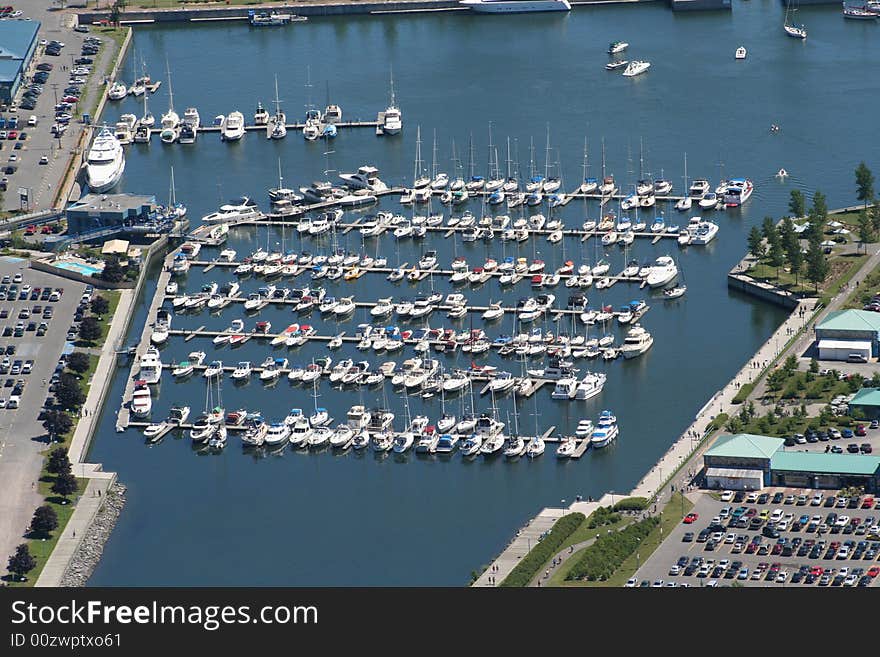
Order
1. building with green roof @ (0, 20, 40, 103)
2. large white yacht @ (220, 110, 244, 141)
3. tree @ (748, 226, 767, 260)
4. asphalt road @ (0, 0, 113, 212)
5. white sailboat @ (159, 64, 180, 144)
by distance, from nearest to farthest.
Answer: tree @ (748, 226, 767, 260) < asphalt road @ (0, 0, 113, 212) < white sailboat @ (159, 64, 180, 144) < large white yacht @ (220, 110, 244, 141) < building with green roof @ (0, 20, 40, 103)

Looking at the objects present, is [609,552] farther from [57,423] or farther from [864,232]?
[864,232]

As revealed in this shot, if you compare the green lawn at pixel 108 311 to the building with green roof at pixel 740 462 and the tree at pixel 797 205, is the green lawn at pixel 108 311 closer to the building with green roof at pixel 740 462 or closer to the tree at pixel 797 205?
the building with green roof at pixel 740 462

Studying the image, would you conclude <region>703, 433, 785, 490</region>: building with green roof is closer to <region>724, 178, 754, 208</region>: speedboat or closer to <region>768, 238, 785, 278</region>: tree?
<region>768, 238, 785, 278</region>: tree

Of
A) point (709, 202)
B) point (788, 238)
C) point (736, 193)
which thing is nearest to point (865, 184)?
point (736, 193)

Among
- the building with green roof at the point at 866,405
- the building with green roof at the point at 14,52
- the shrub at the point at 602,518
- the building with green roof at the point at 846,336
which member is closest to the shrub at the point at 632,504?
the shrub at the point at 602,518

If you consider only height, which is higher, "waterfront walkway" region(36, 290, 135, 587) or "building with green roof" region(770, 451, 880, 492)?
"building with green roof" region(770, 451, 880, 492)

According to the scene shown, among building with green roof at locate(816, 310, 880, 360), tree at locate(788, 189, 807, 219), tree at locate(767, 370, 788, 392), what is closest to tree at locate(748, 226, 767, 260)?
tree at locate(788, 189, 807, 219)

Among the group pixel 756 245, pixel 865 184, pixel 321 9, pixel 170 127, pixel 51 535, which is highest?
pixel 865 184
